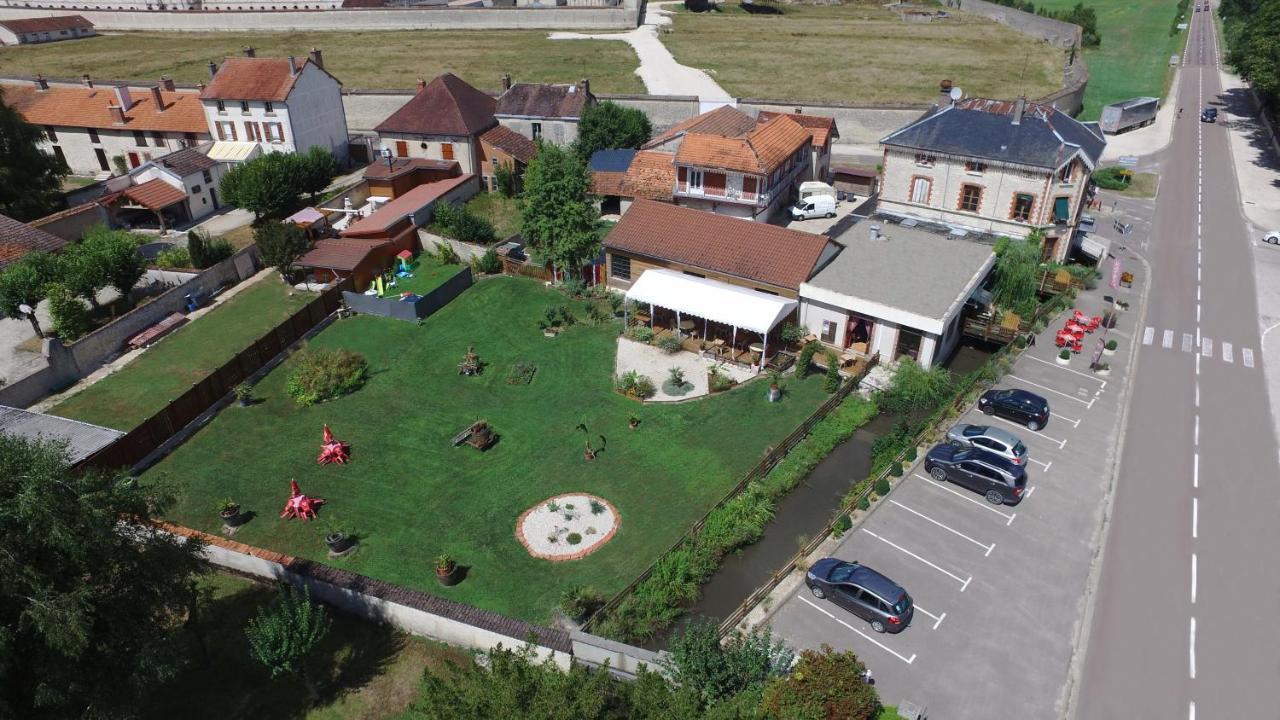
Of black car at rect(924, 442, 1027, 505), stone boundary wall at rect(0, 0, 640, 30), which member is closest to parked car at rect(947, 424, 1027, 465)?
black car at rect(924, 442, 1027, 505)

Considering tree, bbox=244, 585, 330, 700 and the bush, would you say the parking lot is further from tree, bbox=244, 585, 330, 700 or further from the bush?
the bush

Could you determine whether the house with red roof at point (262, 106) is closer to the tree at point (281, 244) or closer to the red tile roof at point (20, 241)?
the red tile roof at point (20, 241)

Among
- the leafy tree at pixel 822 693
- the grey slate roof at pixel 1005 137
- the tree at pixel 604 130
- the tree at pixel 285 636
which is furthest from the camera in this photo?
the tree at pixel 604 130

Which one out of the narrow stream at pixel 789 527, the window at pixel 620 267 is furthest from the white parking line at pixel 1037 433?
the window at pixel 620 267

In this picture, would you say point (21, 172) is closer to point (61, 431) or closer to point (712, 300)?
point (61, 431)

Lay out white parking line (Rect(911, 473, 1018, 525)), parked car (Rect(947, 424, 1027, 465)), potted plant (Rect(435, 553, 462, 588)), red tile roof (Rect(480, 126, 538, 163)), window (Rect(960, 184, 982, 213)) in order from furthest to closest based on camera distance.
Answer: red tile roof (Rect(480, 126, 538, 163)) → window (Rect(960, 184, 982, 213)) → parked car (Rect(947, 424, 1027, 465)) → white parking line (Rect(911, 473, 1018, 525)) → potted plant (Rect(435, 553, 462, 588))

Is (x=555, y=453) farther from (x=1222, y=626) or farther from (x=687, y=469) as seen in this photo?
(x=1222, y=626)
